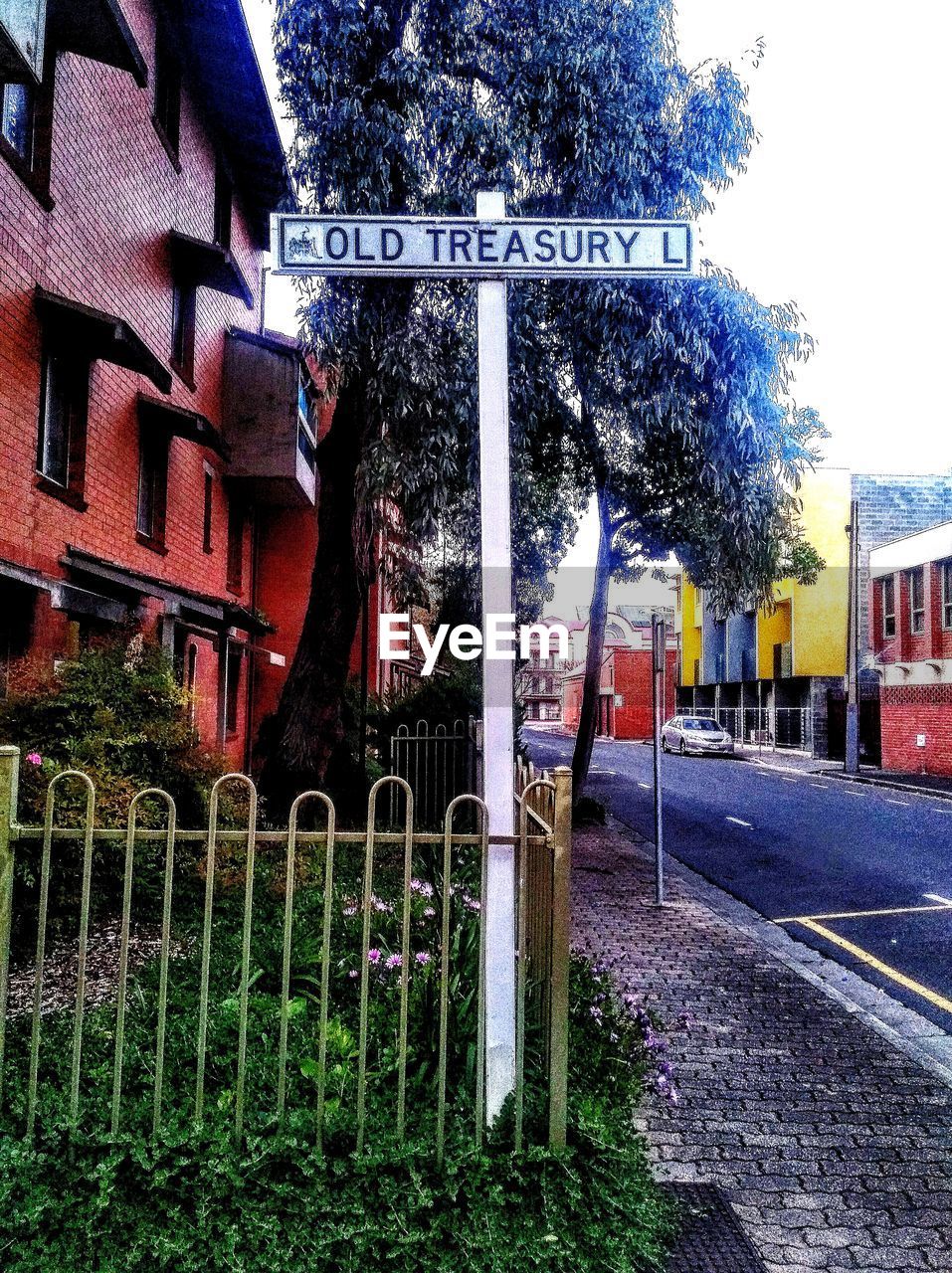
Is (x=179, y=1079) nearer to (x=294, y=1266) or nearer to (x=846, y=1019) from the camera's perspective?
(x=294, y=1266)

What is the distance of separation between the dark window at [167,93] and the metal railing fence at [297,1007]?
10.8 metres

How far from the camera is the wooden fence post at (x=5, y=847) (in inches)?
123

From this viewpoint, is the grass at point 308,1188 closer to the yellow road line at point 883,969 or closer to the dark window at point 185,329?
the yellow road line at point 883,969

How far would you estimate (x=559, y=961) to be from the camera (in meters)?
3.28

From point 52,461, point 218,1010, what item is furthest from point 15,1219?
point 52,461

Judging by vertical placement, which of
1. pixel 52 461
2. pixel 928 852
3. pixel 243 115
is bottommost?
pixel 928 852

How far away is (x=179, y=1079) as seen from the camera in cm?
366

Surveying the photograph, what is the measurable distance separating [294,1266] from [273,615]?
59.5 feet

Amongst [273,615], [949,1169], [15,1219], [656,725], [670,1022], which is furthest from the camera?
[273,615]

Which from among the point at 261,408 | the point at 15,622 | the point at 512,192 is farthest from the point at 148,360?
the point at 261,408

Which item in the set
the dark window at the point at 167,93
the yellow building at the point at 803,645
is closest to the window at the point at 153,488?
the dark window at the point at 167,93

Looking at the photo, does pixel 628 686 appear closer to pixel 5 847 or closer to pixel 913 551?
pixel 913 551

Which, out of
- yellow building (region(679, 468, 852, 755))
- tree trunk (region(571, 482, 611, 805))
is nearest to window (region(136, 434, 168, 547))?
tree trunk (region(571, 482, 611, 805))

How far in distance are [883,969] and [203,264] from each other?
1195cm
